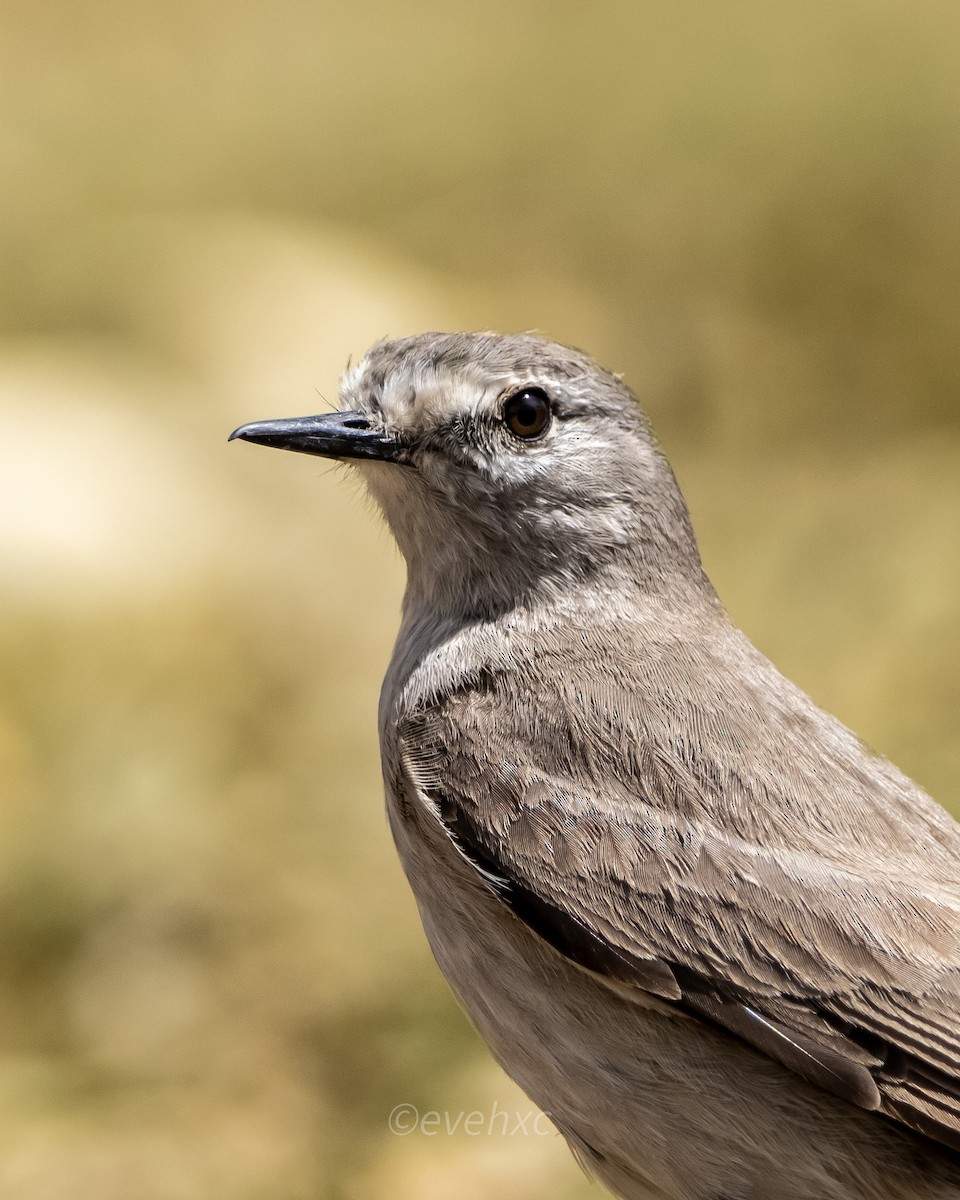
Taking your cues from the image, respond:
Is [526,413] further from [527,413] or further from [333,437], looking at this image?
[333,437]

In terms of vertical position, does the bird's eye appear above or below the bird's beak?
above

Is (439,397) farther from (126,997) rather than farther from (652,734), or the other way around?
(126,997)

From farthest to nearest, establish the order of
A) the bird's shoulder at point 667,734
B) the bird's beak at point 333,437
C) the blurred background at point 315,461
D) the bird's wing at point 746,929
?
the blurred background at point 315,461, the bird's beak at point 333,437, the bird's shoulder at point 667,734, the bird's wing at point 746,929

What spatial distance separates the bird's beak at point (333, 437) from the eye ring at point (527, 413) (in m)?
0.29

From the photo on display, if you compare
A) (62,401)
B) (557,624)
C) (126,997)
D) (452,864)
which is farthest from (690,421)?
(452,864)

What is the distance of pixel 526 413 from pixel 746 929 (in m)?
1.43

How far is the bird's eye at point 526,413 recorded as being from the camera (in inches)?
140

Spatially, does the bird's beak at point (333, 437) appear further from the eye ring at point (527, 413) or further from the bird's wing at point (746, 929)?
the bird's wing at point (746, 929)

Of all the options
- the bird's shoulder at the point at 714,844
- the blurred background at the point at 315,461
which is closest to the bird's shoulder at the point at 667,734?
the bird's shoulder at the point at 714,844

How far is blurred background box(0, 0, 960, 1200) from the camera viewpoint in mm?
5809

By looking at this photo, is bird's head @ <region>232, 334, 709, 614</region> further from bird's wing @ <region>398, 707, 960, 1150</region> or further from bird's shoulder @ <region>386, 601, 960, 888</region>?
bird's wing @ <region>398, 707, 960, 1150</region>

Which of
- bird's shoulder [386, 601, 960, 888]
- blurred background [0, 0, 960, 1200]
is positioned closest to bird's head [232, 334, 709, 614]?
Result: bird's shoulder [386, 601, 960, 888]

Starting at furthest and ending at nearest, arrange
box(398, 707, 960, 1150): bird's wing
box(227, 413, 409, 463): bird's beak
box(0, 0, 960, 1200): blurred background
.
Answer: box(0, 0, 960, 1200): blurred background, box(227, 413, 409, 463): bird's beak, box(398, 707, 960, 1150): bird's wing

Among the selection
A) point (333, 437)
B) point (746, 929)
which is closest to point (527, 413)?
point (333, 437)
